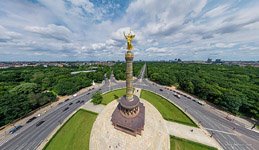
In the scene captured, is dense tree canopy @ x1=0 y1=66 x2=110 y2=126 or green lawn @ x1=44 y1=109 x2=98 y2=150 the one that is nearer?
green lawn @ x1=44 y1=109 x2=98 y2=150

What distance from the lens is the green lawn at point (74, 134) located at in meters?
31.1

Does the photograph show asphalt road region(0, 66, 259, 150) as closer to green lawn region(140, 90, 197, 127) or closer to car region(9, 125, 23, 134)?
car region(9, 125, 23, 134)

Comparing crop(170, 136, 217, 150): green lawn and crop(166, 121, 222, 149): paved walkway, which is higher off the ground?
crop(166, 121, 222, 149): paved walkway

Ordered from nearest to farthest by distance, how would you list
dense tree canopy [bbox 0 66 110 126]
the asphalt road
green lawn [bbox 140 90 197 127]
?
1. the asphalt road
2. dense tree canopy [bbox 0 66 110 126]
3. green lawn [bbox 140 90 197 127]

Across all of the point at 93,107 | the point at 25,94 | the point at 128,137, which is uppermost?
the point at 25,94

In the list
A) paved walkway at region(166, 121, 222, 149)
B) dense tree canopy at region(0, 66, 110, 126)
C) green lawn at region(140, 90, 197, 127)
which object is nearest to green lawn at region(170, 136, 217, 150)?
paved walkway at region(166, 121, 222, 149)

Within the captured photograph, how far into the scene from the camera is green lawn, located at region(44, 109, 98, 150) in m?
31.1

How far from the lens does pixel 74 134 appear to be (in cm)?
3503

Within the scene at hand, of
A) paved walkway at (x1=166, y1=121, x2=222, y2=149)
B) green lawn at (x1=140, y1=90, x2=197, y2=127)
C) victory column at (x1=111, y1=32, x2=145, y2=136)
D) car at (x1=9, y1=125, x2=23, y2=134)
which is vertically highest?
victory column at (x1=111, y1=32, x2=145, y2=136)

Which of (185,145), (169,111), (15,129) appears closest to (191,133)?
(185,145)

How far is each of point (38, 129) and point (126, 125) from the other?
3026 cm

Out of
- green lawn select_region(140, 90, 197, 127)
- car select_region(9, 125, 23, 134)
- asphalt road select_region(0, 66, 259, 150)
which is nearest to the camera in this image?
asphalt road select_region(0, 66, 259, 150)

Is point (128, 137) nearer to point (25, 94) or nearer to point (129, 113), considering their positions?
point (129, 113)

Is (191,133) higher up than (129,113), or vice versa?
(129,113)
